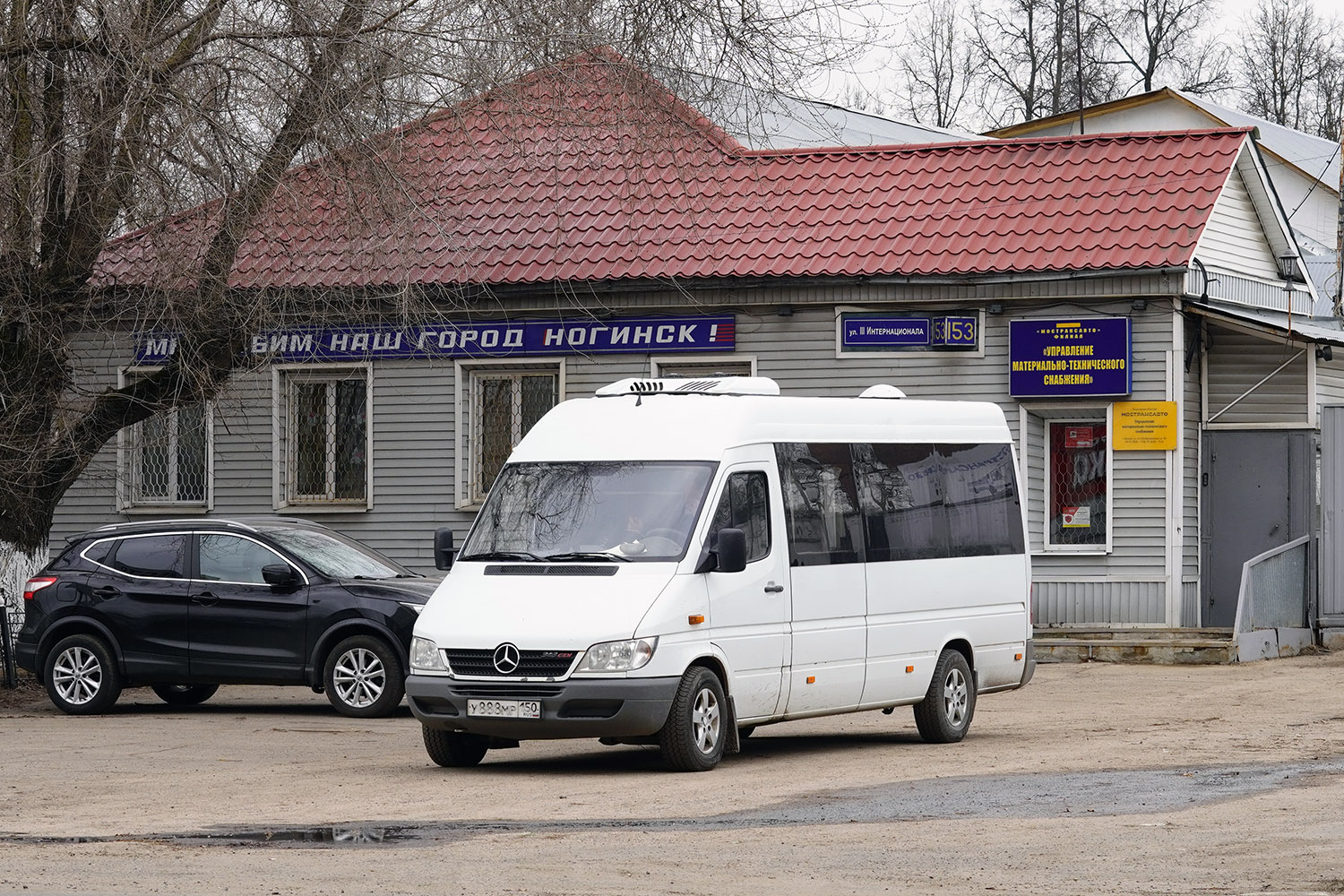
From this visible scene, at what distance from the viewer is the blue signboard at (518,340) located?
23.5 meters

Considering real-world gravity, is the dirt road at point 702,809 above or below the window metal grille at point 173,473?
below

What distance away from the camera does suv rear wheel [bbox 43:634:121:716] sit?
56.3 feet

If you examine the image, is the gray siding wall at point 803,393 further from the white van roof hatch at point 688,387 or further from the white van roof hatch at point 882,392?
the white van roof hatch at point 882,392

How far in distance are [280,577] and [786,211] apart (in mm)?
9266

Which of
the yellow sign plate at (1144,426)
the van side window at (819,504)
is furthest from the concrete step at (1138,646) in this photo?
the van side window at (819,504)

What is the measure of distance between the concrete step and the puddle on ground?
880cm

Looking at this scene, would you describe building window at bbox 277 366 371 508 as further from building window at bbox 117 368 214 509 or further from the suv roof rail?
the suv roof rail

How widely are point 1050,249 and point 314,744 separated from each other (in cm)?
1093

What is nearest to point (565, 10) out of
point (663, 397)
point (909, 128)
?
point (663, 397)

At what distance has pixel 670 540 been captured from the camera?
→ 12547 mm

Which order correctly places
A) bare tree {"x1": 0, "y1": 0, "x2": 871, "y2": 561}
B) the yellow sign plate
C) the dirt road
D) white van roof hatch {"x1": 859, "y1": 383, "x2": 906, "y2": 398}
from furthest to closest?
the yellow sign plate → bare tree {"x1": 0, "y1": 0, "x2": 871, "y2": 561} → white van roof hatch {"x1": 859, "y1": 383, "x2": 906, "y2": 398} → the dirt road

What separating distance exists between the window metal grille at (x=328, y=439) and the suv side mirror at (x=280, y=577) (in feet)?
26.2

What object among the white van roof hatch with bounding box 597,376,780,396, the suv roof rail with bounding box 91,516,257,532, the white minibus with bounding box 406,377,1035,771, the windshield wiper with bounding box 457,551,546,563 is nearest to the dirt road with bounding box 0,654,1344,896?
the white minibus with bounding box 406,377,1035,771

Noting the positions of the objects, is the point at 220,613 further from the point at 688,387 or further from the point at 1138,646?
the point at 1138,646
